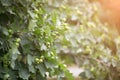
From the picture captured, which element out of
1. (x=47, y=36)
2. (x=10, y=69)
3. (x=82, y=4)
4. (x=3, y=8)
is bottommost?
(x=10, y=69)

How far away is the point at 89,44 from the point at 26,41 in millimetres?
1187

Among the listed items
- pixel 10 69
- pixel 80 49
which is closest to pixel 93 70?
pixel 80 49

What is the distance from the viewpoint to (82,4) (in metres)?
3.19

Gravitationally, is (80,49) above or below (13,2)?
above

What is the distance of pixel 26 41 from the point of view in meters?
1.90

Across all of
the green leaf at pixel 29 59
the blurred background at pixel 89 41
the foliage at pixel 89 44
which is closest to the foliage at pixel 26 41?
the green leaf at pixel 29 59

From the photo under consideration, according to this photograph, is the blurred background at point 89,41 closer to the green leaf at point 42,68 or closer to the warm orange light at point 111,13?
the warm orange light at point 111,13

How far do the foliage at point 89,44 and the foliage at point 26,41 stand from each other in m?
0.54

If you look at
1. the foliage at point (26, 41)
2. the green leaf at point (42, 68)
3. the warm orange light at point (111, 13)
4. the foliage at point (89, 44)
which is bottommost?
the green leaf at point (42, 68)

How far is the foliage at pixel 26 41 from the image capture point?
186 cm

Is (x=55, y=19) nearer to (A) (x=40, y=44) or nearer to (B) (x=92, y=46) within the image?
(A) (x=40, y=44)

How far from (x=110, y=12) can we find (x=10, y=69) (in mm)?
1963

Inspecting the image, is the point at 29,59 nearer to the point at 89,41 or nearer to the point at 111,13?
the point at 89,41

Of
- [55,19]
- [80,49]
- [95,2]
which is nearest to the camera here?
[55,19]
